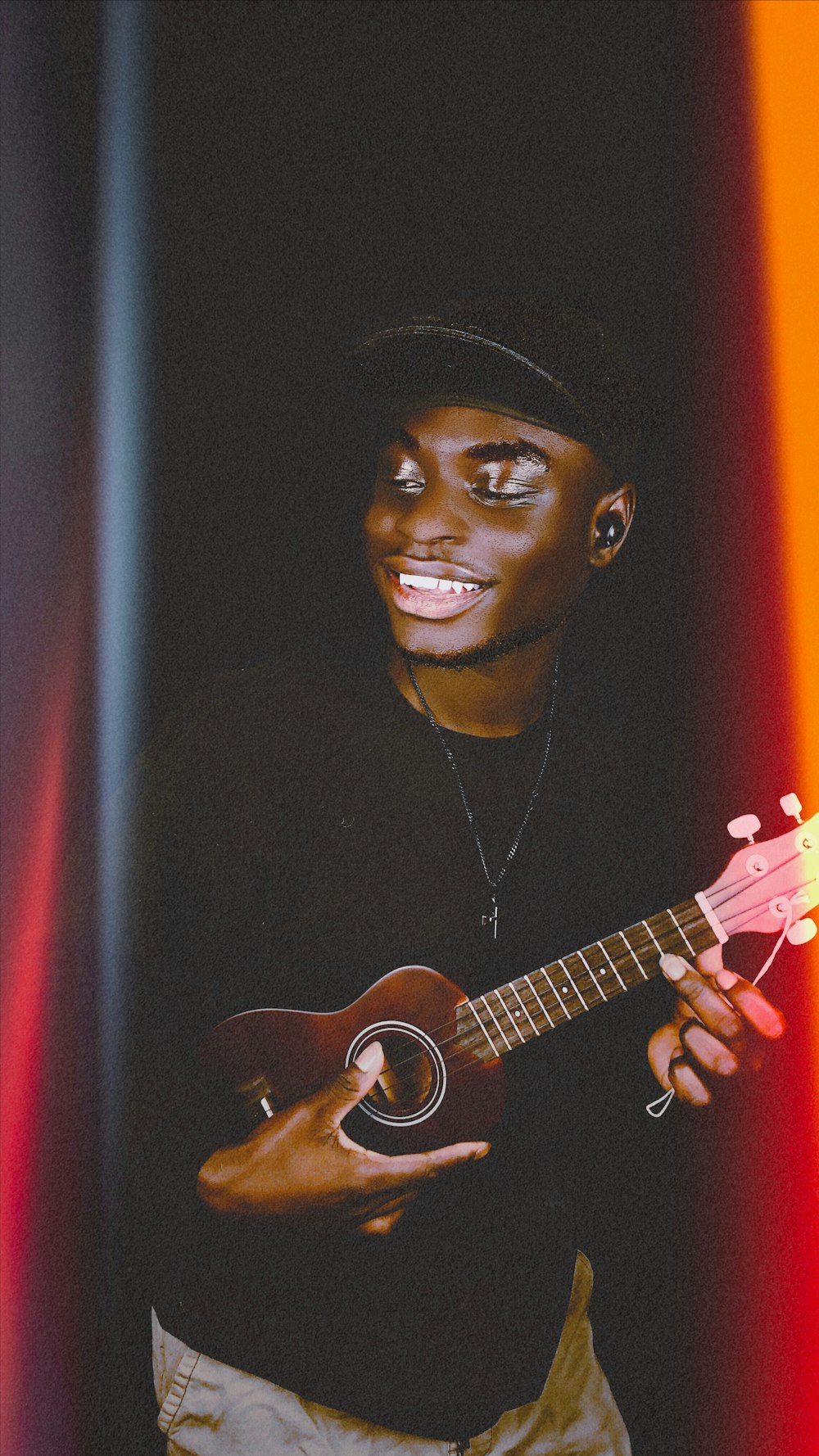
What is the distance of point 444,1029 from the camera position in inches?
43.7

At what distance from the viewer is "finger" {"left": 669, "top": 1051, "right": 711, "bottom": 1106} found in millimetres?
1127

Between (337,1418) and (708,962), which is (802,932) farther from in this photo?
(337,1418)

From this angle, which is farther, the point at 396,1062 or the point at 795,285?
the point at 795,285

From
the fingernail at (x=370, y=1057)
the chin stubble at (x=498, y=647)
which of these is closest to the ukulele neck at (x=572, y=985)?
the fingernail at (x=370, y=1057)

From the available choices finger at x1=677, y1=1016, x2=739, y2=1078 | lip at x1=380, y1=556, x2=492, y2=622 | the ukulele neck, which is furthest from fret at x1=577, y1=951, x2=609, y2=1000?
lip at x1=380, y1=556, x2=492, y2=622

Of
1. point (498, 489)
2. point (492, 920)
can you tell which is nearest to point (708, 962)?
point (492, 920)

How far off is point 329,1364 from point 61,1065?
1.57 feet

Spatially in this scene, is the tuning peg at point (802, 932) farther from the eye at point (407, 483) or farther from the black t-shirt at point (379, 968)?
the eye at point (407, 483)

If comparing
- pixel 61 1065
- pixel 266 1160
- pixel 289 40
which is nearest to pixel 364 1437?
pixel 266 1160

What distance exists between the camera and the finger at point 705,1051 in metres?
1.13

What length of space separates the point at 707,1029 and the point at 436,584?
0.64 metres

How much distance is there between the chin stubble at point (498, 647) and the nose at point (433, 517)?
14cm

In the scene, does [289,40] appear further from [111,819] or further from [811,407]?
[111,819]

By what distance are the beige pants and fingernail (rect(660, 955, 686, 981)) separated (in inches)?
13.7
